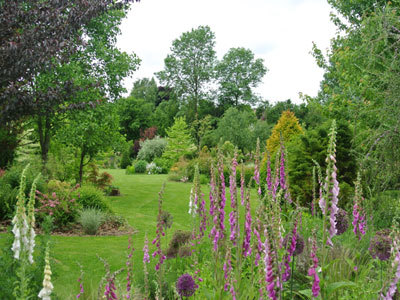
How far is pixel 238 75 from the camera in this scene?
137 feet

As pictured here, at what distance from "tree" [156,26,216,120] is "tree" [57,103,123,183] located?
88.4 ft

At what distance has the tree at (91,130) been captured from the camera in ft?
37.3

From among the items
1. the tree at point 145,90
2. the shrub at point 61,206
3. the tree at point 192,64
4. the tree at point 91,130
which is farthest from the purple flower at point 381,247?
the tree at point 145,90

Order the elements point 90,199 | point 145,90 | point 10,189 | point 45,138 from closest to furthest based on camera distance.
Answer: point 10,189
point 90,199
point 45,138
point 145,90

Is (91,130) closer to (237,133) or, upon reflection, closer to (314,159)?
(314,159)

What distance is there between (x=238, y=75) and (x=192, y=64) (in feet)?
18.1

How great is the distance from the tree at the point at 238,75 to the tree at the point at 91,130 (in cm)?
2898

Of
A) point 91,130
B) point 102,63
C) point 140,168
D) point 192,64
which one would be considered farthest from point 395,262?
point 192,64

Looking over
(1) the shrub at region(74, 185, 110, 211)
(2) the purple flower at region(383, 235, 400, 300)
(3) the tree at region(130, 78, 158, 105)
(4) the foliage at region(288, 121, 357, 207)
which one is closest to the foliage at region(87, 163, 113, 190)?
(1) the shrub at region(74, 185, 110, 211)

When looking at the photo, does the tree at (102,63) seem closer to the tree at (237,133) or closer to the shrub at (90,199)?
the shrub at (90,199)

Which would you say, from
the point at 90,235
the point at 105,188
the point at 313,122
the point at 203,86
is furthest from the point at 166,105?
the point at 90,235

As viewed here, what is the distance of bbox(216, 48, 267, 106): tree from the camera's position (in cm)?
4172

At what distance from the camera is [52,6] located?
7.07 metres

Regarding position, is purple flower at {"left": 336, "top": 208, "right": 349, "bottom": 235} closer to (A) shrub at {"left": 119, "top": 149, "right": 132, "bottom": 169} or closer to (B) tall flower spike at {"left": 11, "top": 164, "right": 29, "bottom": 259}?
(B) tall flower spike at {"left": 11, "top": 164, "right": 29, "bottom": 259}
